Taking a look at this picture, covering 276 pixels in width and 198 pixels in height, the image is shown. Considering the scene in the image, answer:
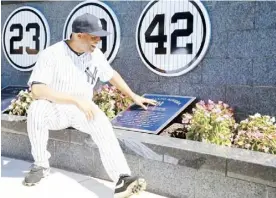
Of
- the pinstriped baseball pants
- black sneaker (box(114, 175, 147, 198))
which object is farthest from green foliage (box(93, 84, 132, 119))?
black sneaker (box(114, 175, 147, 198))

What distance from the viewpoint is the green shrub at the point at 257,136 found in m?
3.77

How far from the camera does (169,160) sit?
3756mm

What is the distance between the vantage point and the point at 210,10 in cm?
517

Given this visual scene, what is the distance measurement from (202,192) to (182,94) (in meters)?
2.12

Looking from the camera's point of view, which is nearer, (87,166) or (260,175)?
(260,175)

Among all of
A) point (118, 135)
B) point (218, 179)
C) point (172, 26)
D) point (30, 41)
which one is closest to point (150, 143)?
point (118, 135)

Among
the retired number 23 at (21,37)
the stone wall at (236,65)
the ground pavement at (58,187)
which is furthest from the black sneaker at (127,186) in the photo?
the retired number 23 at (21,37)

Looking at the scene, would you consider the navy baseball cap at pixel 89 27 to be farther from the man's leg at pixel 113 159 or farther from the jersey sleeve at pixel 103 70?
the man's leg at pixel 113 159

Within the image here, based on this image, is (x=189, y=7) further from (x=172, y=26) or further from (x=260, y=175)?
(x=260, y=175)

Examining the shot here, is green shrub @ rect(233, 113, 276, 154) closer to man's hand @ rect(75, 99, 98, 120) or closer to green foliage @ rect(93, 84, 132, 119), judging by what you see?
man's hand @ rect(75, 99, 98, 120)

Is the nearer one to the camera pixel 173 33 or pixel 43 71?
pixel 43 71

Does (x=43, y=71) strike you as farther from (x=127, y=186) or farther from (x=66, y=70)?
(x=127, y=186)

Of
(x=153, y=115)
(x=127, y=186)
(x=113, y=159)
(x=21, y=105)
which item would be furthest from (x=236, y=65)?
(x=21, y=105)

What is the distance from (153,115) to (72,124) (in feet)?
3.63
